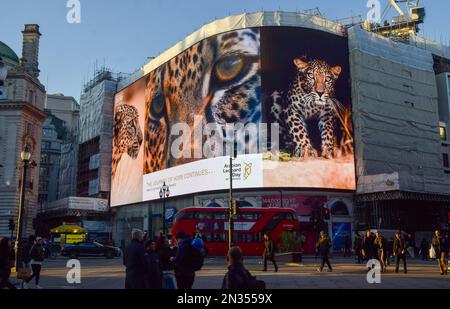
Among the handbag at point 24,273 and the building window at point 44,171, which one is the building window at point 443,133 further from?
the building window at point 44,171

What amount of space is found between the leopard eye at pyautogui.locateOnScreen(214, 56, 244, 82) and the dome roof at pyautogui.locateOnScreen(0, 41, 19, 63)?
31.0 metres

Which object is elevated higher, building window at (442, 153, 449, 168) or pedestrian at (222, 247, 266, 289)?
building window at (442, 153, 449, 168)

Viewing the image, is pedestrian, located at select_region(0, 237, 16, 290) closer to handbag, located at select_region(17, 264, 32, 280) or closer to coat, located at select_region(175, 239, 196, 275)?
handbag, located at select_region(17, 264, 32, 280)

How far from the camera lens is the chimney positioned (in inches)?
2662

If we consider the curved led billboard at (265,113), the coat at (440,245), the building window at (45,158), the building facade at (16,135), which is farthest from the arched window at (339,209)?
the building window at (45,158)

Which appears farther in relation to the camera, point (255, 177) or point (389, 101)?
point (389, 101)

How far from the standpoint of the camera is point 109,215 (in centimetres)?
7038

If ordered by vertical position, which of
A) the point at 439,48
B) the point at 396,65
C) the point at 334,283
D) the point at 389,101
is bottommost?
the point at 334,283

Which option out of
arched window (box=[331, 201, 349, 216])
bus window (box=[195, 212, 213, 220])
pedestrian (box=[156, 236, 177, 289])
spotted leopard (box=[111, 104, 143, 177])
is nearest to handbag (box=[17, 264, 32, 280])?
pedestrian (box=[156, 236, 177, 289])

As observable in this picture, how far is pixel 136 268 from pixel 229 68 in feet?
143
